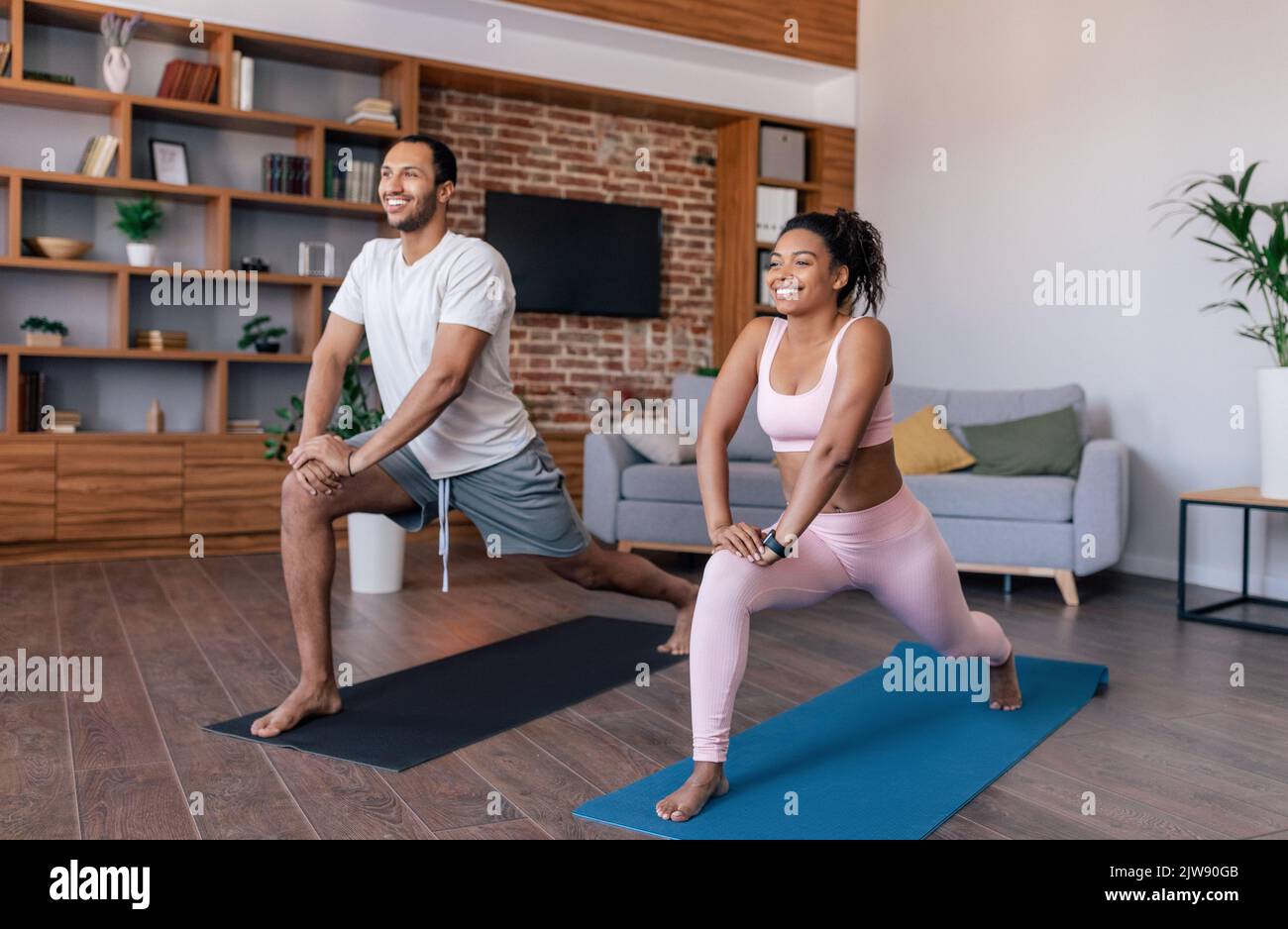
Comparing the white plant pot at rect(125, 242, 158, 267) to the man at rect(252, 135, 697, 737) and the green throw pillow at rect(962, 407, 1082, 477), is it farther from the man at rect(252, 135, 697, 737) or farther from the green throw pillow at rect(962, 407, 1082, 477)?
the green throw pillow at rect(962, 407, 1082, 477)

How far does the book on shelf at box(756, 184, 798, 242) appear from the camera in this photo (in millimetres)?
6645

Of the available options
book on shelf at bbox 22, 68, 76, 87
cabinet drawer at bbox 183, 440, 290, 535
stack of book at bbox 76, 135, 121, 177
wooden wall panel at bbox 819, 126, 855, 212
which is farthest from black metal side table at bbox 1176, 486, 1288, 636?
book on shelf at bbox 22, 68, 76, 87

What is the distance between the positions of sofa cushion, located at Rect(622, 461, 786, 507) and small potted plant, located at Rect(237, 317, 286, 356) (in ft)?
5.93

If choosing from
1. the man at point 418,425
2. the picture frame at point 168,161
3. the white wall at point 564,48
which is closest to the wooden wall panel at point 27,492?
the picture frame at point 168,161

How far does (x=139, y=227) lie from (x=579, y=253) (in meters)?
2.31

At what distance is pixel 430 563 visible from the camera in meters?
5.02

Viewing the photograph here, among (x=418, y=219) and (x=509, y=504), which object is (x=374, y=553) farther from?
(x=418, y=219)

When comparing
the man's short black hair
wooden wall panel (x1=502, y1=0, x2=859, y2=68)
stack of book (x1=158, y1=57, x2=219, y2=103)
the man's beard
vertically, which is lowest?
the man's beard

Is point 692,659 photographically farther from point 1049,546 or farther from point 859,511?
point 1049,546

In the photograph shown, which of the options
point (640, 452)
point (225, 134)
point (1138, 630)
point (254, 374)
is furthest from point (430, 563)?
point (1138, 630)

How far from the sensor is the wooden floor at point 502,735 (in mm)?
2010

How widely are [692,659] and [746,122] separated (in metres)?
5.13

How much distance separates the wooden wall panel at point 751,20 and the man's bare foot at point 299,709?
4050mm
